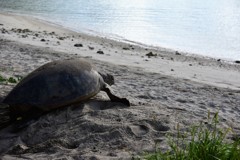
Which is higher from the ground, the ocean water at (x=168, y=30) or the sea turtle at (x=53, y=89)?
the ocean water at (x=168, y=30)

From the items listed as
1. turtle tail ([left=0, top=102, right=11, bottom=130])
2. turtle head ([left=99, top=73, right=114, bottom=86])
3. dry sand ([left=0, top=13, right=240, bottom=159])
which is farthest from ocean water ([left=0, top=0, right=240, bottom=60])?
turtle tail ([left=0, top=102, right=11, bottom=130])

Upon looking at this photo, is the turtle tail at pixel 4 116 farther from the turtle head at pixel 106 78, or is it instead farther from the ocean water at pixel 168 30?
the ocean water at pixel 168 30

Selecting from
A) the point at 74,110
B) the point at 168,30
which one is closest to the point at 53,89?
the point at 74,110

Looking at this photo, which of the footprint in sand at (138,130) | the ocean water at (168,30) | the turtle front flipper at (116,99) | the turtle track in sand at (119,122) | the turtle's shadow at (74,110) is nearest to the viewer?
the turtle track in sand at (119,122)

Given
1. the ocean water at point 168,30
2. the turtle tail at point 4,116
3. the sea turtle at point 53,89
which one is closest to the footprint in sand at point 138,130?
the sea turtle at point 53,89

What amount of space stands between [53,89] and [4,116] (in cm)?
82

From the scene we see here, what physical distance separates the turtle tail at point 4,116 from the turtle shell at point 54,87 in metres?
0.22

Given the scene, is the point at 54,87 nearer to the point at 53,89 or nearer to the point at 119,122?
the point at 53,89

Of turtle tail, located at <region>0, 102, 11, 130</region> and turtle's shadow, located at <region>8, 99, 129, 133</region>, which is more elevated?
turtle's shadow, located at <region>8, 99, 129, 133</region>

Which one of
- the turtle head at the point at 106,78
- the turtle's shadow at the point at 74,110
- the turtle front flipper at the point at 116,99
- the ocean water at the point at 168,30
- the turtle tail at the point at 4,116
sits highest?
the ocean water at the point at 168,30

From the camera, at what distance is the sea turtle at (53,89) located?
5.39 m

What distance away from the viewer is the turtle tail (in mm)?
5365

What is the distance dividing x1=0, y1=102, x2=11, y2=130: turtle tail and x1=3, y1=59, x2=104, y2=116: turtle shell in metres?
0.22

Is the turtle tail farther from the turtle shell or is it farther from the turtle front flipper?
the turtle front flipper
